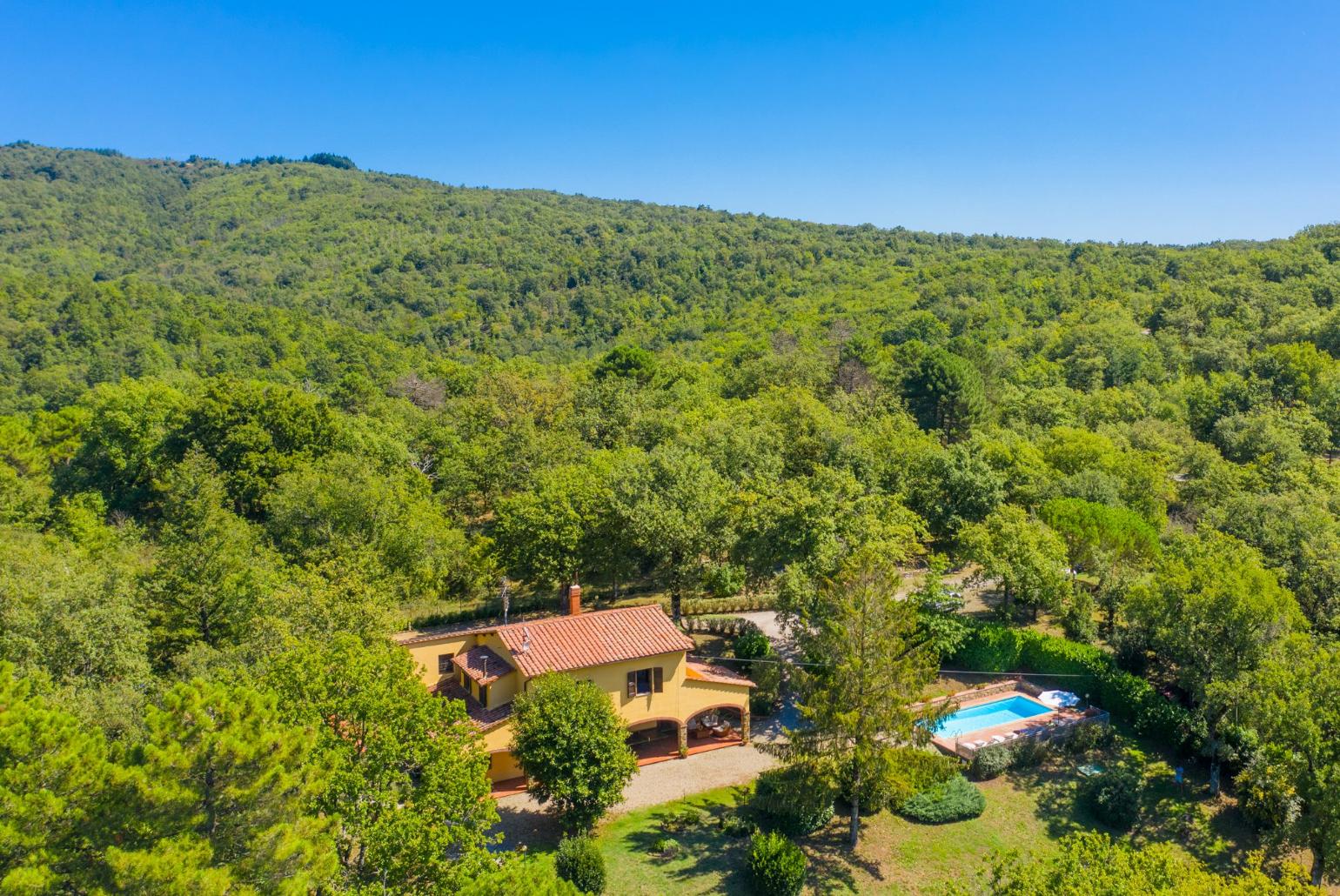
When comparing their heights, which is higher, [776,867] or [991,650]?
[991,650]

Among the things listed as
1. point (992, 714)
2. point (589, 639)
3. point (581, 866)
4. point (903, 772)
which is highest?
point (589, 639)

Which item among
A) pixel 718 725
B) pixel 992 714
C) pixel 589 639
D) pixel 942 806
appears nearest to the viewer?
pixel 942 806

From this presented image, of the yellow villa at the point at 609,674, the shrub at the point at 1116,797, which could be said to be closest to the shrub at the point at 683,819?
the yellow villa at the point at 609,674

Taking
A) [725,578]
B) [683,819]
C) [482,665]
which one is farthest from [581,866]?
[725,578]

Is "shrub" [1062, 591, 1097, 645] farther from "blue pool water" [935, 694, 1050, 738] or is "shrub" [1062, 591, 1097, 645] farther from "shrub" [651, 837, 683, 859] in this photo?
"shrub" [651, 837, 683, 859]

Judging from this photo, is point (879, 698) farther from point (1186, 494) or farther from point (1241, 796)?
point (1186, 494)

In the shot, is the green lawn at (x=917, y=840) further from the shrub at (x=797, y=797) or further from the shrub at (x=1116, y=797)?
the shrub at (x=797, y=797)

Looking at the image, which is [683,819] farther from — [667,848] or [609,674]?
[609,674]
